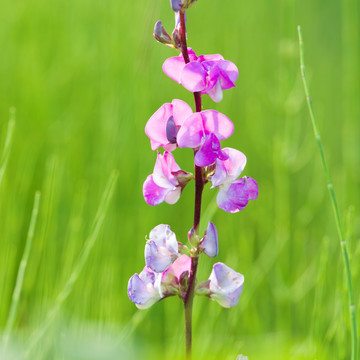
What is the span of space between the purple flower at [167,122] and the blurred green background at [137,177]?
19.5 inches

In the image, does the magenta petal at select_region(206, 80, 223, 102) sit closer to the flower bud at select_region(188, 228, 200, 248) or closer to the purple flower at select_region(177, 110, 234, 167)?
the purple flower at select_region(177, 110, 234, 167)

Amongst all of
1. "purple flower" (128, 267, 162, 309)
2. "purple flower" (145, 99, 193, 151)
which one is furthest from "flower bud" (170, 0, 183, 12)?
"purple flower" (128, 267, 162, 309)

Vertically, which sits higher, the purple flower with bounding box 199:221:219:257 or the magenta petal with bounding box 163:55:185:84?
the magenta petal with bounding box 163:55:185:84

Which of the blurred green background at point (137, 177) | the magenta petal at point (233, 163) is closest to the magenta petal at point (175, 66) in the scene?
the magenta petal at point (233, 163)

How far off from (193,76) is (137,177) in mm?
1465

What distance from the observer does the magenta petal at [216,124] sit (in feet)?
2.34

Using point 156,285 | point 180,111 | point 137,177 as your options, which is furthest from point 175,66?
point 137,177

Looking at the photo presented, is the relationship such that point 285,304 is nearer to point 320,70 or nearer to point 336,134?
point 336,134

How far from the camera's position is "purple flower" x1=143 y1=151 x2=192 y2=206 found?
0.74 m

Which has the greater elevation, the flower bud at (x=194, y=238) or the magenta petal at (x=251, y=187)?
the magenta petal at (x=251, y=187)

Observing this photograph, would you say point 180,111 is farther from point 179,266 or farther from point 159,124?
point 179,266

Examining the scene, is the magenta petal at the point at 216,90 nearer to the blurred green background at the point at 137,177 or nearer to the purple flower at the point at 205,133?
the purple flower at the point at 205,133

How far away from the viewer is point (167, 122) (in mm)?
723

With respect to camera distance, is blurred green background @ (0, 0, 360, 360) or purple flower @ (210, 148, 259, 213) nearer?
purple flower @ (210, 148, 259, 213)
